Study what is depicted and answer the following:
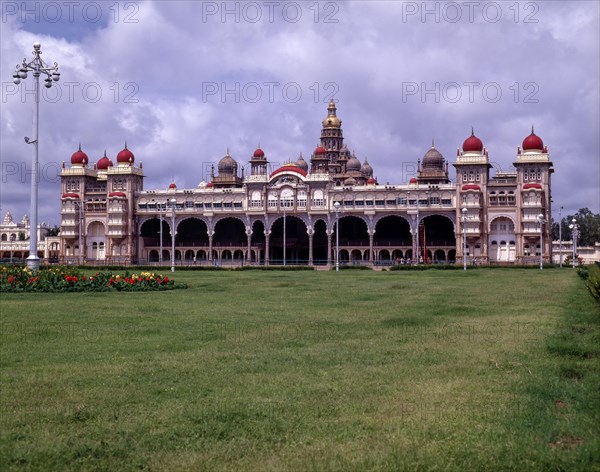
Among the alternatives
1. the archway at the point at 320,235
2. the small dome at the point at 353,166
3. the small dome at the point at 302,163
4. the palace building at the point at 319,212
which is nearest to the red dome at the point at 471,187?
the palace building at the point at 319,212

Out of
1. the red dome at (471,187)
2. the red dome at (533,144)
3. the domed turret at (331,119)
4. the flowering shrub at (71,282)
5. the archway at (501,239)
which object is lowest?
the flowering shrub at (71,282)

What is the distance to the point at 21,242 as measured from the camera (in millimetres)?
105562

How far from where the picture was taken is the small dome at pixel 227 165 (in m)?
95.6

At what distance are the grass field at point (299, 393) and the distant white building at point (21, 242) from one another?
255 feet

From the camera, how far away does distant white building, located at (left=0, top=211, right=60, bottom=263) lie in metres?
103

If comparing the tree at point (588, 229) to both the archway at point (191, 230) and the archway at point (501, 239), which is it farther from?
the archway at point (191, 230)

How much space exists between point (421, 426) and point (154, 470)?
280 centimetres

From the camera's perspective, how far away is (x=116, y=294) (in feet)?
83.2

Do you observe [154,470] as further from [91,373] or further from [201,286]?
[201,286]

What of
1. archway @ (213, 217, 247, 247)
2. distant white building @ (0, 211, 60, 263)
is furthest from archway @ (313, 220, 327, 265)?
distant white building @ (0, 211, 60, 263)

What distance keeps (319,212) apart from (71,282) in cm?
5696

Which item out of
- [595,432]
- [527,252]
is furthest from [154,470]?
[527,252]

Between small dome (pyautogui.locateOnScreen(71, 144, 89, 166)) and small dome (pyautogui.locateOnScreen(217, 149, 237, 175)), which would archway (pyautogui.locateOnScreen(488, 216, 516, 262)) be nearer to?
small dome (pyautogui.locateOnScreen(217, 149, 237, 175))

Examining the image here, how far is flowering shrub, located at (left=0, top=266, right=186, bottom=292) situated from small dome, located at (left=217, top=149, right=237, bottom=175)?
67.3 m
